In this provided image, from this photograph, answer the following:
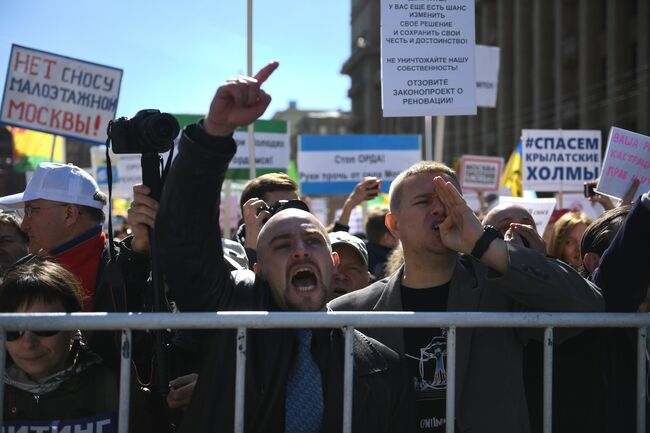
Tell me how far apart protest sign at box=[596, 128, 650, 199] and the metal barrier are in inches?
103

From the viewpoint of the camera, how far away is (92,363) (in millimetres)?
2695

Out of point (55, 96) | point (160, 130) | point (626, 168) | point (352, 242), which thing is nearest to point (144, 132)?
point (160, 130)

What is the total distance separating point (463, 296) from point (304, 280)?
60 centimetres

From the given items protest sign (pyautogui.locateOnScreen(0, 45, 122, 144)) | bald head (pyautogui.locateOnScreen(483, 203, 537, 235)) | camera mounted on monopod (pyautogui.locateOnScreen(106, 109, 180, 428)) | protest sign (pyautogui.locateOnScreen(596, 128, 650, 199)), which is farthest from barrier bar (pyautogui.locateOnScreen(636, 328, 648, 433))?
protest sign (pyautogui.locateOnScreen(0, 45, 122, 144))

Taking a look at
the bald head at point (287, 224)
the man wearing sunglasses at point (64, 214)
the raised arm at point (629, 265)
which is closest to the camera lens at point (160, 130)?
the bald head at point (287, 224)

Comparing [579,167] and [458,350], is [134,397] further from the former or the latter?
[579,167]

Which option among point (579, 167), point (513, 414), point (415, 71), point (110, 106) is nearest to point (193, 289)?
point (513, 414)

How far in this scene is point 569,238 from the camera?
4902 millimetres

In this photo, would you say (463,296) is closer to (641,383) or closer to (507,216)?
(641,383)

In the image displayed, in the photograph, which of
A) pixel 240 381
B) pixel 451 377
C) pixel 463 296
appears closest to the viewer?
pixel 240 381

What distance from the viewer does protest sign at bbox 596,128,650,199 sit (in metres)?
4.87

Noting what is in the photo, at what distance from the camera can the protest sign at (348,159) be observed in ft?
33.0

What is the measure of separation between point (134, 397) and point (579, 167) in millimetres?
7075

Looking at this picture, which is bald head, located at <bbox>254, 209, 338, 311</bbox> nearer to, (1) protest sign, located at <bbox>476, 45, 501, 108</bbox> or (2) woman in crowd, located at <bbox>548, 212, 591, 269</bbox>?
(2) woman in crowd, located at <bbox>548, 212, 591, 269</bbox>
